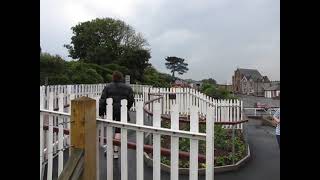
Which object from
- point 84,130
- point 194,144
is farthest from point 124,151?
point 194,144

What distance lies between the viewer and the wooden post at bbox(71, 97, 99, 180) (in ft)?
10.7

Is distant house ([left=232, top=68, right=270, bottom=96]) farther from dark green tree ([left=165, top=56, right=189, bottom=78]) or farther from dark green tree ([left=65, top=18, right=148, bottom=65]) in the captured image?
dark green tree ([left=65, top=18, right=148, bottom=65])

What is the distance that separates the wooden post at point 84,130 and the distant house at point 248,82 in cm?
6700

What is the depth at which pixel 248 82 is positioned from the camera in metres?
74.6

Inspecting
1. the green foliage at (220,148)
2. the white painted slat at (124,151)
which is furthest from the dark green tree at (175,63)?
the white painted slat at (124,151)

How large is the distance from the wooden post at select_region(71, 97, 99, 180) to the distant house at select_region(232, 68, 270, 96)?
67.0 m

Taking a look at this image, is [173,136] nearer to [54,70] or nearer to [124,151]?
[124,151]

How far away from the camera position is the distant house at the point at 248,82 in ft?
234
